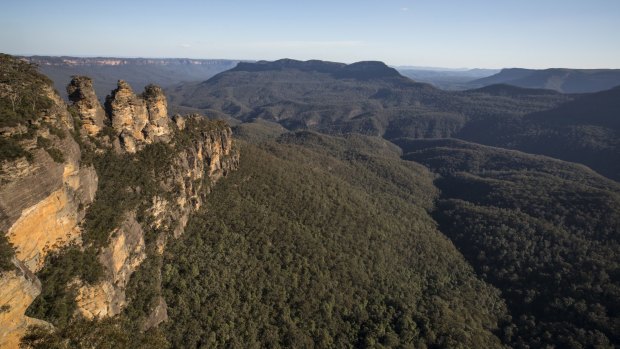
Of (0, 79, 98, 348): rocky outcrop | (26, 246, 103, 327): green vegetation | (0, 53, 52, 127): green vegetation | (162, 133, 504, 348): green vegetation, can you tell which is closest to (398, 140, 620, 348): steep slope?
(162, 133, 504, 348): green vegetation

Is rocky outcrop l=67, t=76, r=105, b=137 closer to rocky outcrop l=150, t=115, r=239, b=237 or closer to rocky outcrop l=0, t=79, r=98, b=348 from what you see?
rocky outcrop l=0, t=79, r=98, b=348

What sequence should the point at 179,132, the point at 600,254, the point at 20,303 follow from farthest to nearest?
Result: the point at 600,254, the point at 179,132, the point at 20,303

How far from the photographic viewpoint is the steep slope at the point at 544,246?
249 ft

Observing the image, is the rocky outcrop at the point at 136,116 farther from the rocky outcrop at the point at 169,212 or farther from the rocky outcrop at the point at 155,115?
the rocky outcrop at the point at 169,212

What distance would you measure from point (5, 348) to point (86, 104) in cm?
3794

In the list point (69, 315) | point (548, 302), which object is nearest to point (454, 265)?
point (548, 302)

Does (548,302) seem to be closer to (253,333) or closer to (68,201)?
(253,333)

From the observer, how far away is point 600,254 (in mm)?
92688

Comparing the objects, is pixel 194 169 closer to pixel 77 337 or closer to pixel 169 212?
pixel 169 212

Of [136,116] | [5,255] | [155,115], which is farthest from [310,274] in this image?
[5,255]

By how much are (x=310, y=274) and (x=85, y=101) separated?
47191 mm

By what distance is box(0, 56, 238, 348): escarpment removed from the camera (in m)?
32.8

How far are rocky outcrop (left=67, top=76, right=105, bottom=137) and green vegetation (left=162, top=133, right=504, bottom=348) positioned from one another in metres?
22.3

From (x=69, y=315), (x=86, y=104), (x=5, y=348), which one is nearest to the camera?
(x=5, y=348)
